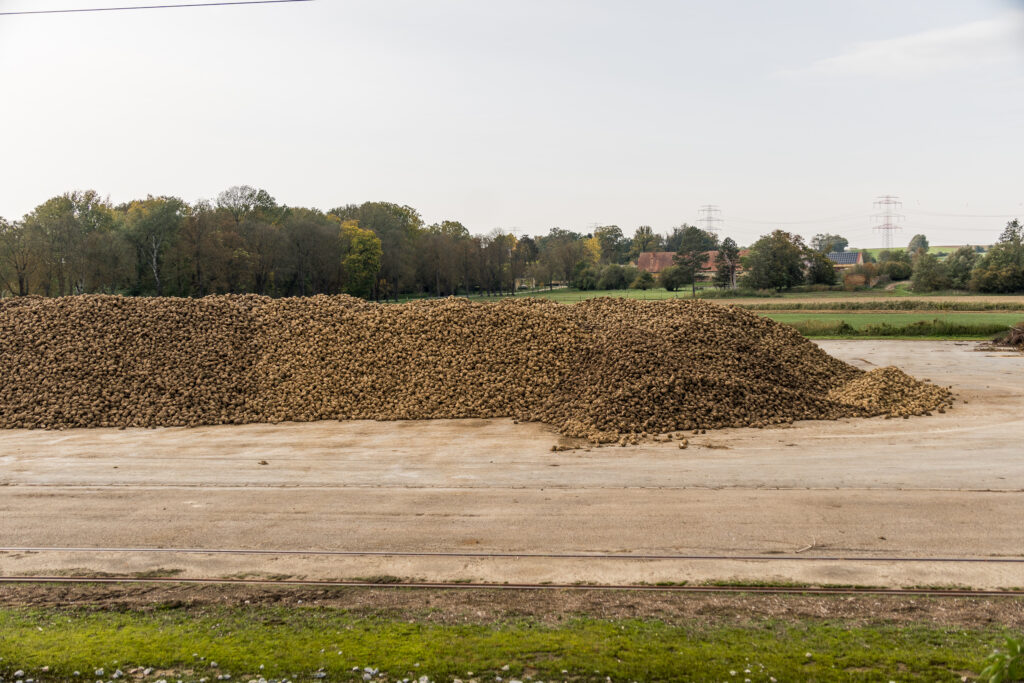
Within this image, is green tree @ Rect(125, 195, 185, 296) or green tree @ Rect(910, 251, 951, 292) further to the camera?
green tree @ Rect(910, 251, 951, 292)

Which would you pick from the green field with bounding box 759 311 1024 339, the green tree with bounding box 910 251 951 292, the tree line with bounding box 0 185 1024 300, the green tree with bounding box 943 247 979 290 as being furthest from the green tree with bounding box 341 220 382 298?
the green tree with bounding box 943 247 979 290

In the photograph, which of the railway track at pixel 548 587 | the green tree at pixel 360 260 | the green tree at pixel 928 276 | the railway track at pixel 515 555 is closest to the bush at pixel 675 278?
the green tree at pixel 928 276

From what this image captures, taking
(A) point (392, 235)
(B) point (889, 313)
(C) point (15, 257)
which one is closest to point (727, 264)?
(B) point (889, 313)

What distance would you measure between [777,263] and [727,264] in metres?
6.88

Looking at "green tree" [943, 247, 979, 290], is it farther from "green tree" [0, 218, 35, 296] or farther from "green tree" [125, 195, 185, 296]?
"green tree" [0, 218, 35, 296]

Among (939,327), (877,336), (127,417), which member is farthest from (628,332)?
(939,327)

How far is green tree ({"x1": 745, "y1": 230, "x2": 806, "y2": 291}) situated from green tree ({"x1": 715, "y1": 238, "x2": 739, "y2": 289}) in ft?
13.0

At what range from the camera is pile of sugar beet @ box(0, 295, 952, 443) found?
55.4ft

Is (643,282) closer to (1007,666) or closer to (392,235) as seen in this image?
(392,235)

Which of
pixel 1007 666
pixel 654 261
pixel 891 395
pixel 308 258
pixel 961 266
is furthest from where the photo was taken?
pixel 654 261

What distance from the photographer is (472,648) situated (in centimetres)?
613

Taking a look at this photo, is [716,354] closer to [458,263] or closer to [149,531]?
[149,531]

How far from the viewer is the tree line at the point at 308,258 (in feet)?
160

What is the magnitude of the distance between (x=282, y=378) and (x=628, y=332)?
28.3 feet
